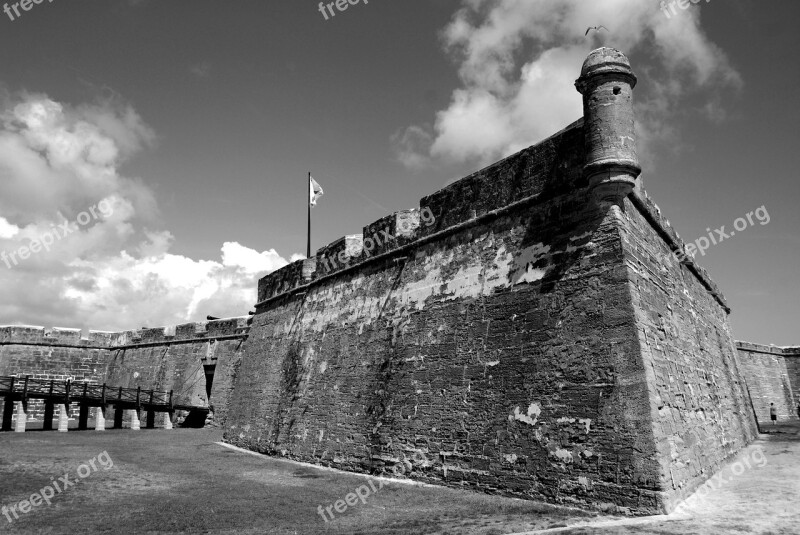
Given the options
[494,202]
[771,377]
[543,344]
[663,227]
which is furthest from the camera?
[771,377]

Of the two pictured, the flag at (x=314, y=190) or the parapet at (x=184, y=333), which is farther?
the parapet at (x=184, y=333)

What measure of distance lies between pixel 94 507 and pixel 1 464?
16.2 ft

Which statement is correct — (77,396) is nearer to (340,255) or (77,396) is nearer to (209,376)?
(209,376)

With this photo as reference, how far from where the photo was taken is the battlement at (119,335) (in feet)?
82.5

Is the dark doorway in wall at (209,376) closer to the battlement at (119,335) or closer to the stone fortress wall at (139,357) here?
the stone fortress wall at (139,357)

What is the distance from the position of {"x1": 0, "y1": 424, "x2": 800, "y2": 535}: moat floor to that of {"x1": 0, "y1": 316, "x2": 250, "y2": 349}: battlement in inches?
504

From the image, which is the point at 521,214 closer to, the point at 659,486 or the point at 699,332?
the point at 659,486

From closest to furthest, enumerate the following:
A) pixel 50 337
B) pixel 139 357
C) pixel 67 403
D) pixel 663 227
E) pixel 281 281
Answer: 1. pixel 663 227
2. pixel 281 281
3. pixel 67 403
4. pixel 139 357
5. pixel 50 337

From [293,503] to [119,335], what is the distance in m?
26.8

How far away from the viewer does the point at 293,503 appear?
8039mm

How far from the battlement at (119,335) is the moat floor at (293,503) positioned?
42.0 feet

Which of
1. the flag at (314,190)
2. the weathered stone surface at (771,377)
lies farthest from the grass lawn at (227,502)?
the weathered stone surface at (771,377)

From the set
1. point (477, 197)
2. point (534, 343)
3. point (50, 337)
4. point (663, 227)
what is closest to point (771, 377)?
point (663, 227)

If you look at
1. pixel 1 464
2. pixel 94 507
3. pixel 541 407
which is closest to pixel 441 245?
pixel 541 407
